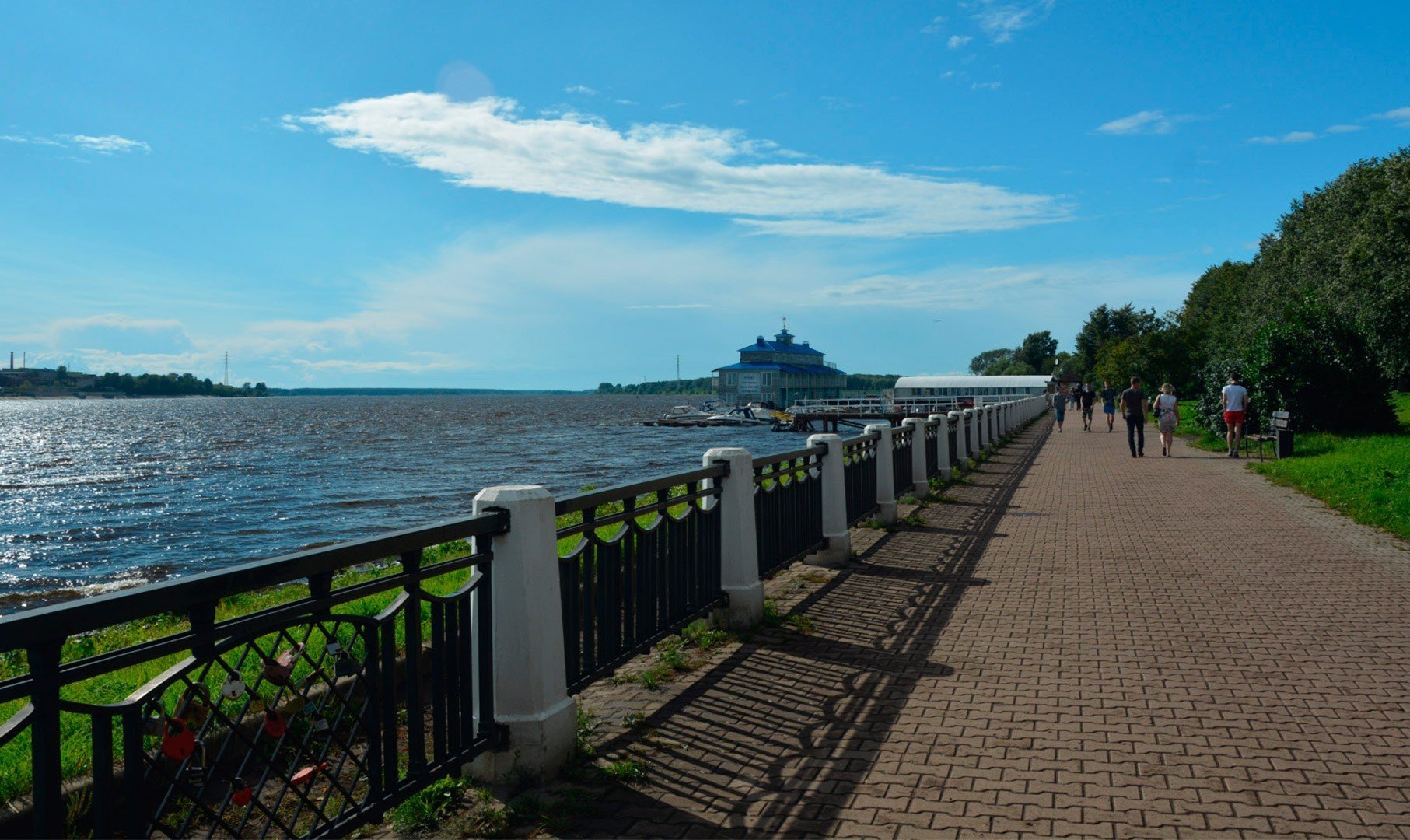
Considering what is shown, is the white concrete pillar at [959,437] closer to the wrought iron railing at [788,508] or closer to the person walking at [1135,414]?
the person walking at [1135,414]

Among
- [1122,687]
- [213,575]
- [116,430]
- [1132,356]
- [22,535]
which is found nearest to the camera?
[213,575]

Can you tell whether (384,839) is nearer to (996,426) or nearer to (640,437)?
(996,426)

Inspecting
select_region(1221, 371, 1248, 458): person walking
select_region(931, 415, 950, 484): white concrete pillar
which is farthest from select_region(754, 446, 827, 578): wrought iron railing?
select_region(1221, 371, 1248, 458): person walking

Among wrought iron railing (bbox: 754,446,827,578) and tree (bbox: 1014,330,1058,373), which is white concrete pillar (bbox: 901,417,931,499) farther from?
tree (bbox: 1014,330,1058,373)

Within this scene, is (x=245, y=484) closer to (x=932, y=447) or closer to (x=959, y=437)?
(x=959, y=437)

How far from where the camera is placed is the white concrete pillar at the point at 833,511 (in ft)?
33.6

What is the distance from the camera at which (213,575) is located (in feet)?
10.1

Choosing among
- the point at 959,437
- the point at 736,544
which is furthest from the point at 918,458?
the point at 736,544

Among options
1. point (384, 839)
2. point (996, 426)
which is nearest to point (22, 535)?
point (996, 426)

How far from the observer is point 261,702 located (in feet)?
10.9

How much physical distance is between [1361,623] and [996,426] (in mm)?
23743

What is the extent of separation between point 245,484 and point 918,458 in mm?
33942

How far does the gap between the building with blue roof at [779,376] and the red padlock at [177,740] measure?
128 meters

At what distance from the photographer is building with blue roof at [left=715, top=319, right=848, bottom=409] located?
13250 centimetres
